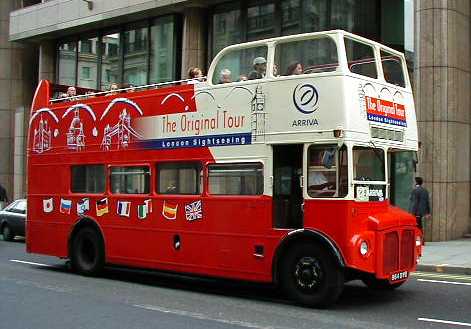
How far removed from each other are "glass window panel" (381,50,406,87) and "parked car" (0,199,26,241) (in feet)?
46.0

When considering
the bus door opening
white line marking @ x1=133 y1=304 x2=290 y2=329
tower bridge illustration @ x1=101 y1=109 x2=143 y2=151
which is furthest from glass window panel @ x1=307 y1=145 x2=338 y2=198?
tower bridge illustration @ x1=101 y1=109 x2=143 y2=151

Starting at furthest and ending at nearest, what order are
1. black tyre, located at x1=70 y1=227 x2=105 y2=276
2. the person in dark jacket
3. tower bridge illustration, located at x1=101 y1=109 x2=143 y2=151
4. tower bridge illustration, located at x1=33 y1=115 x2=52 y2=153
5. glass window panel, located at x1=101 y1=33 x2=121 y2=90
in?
glass window panel, located at x1=101 y1=33 x2=121 y2=90
the person in dark jacket
tower bridge illustration, located at x1=33 y1=115 x2=52 y2=153
black tyre, located at x1=70 y1=227 x2=105 y2=276
tower bridge illustration, located at x1=101 y1=109 x2=143 y2=151

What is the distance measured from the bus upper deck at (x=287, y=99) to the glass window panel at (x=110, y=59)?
696 inches

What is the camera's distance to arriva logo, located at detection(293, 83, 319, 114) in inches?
351

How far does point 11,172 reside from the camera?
3534cm

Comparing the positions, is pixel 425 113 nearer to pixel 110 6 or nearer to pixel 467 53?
pixel 467 53

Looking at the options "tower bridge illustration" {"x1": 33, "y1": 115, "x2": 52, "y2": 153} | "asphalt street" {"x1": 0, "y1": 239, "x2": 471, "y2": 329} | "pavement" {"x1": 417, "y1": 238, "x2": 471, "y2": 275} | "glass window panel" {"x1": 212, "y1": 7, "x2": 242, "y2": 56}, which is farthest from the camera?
"glass window panel" {"x1": 212, "y1": 7, "x2": 242, "y2": 56}

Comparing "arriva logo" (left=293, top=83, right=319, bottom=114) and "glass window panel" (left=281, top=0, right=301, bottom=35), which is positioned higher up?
"glass window panel" (left=281, top=0, right=301, bottom=35)

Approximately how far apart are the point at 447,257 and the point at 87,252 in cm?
780

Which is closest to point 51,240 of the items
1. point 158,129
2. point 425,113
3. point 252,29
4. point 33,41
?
point 158,129

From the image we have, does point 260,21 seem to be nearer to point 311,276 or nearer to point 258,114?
point 258,114

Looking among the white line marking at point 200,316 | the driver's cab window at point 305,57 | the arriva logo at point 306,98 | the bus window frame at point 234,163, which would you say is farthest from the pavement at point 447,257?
the white line marking at point 200,316

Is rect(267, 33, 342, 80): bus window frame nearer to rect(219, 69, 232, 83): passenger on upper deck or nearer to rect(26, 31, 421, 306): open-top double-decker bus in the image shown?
rect(26, 31, 421, 306): open-top double-decker bus

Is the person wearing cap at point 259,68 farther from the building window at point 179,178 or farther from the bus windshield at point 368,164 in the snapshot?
the bus windshield at point 368,164
